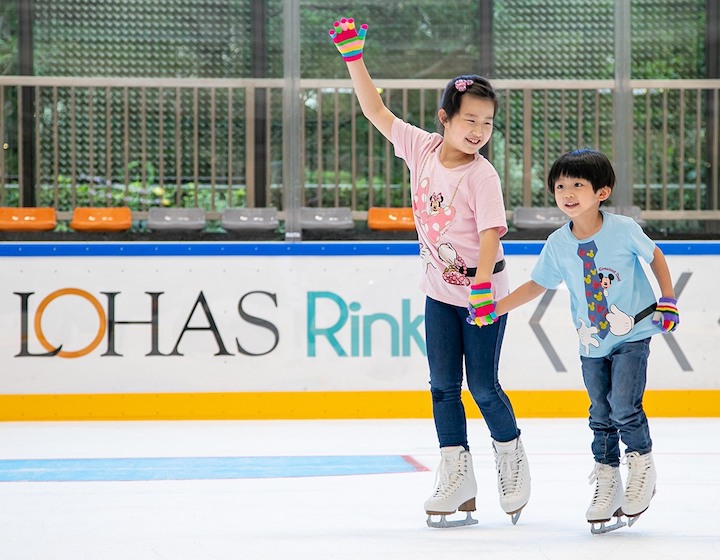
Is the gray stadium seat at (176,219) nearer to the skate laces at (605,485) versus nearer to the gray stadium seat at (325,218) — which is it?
the gray stadium seat at (325,218)

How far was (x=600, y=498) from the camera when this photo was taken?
8.63 feet

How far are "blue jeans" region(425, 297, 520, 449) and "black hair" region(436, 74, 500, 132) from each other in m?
0.46

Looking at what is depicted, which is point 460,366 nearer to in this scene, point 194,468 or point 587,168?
point 587,168

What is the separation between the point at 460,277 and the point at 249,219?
118 inches

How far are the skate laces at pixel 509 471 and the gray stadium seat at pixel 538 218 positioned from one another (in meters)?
3.04

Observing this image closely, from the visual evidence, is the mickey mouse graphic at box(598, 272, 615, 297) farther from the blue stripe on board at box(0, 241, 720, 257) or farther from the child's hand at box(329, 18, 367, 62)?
the blue stripe on board at box(0, 241, 720, 257)

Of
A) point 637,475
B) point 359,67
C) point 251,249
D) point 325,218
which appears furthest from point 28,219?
point 637,475

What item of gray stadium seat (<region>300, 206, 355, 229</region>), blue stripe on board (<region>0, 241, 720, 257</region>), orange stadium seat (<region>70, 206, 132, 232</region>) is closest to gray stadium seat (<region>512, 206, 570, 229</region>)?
blue stripe on board (<region>0, 241, 720, 257</region>)

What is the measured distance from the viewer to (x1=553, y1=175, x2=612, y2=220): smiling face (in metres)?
2.58

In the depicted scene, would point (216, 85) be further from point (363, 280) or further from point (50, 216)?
point (363, 280)

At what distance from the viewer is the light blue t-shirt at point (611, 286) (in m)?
2.56

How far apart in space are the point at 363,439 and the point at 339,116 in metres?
1.99

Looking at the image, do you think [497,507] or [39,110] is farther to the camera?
[39,110]

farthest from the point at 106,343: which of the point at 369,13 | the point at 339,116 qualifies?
the point at 369,13
